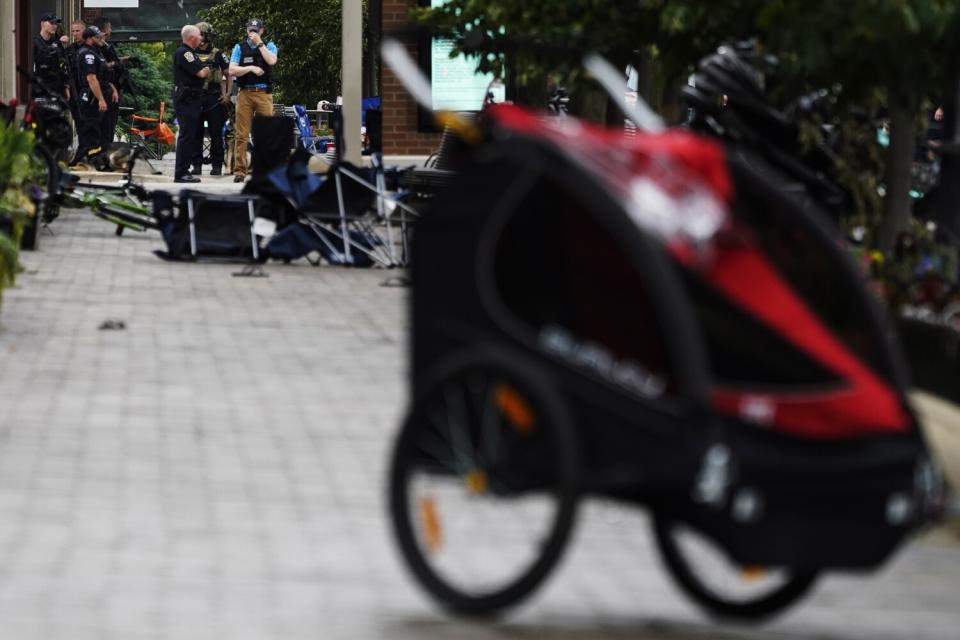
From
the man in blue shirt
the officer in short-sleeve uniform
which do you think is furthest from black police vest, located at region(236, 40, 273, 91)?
the officer in short-sleeve uniform

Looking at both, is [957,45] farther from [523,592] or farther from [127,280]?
[127,280]

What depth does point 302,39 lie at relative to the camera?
2158 inches

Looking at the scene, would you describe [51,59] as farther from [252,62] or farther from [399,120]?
[399,120]

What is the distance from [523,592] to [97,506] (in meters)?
2.32

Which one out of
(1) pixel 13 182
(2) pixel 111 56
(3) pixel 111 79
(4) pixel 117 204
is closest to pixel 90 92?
(3) pixel 111 79

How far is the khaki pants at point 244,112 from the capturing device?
2514cm

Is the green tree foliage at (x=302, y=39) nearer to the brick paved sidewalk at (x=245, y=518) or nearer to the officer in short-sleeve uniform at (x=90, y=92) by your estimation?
the officer in short-sleeve uniform at (x=90, y=92)

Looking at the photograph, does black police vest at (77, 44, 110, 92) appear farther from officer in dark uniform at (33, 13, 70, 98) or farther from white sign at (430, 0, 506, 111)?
white sign at (430, 0, 506, 111)

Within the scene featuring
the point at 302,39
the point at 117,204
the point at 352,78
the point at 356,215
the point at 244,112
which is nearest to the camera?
the point at 356,215

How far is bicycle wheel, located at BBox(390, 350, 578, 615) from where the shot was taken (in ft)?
16.8

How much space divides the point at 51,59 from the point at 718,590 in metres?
21.0

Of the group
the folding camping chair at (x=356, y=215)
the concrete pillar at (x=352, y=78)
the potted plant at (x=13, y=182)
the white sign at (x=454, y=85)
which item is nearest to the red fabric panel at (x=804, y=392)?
the potted plant at (x=13, y=182)

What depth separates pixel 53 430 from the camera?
8547mm

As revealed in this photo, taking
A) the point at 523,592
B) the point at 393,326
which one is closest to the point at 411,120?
the point at 393,326
